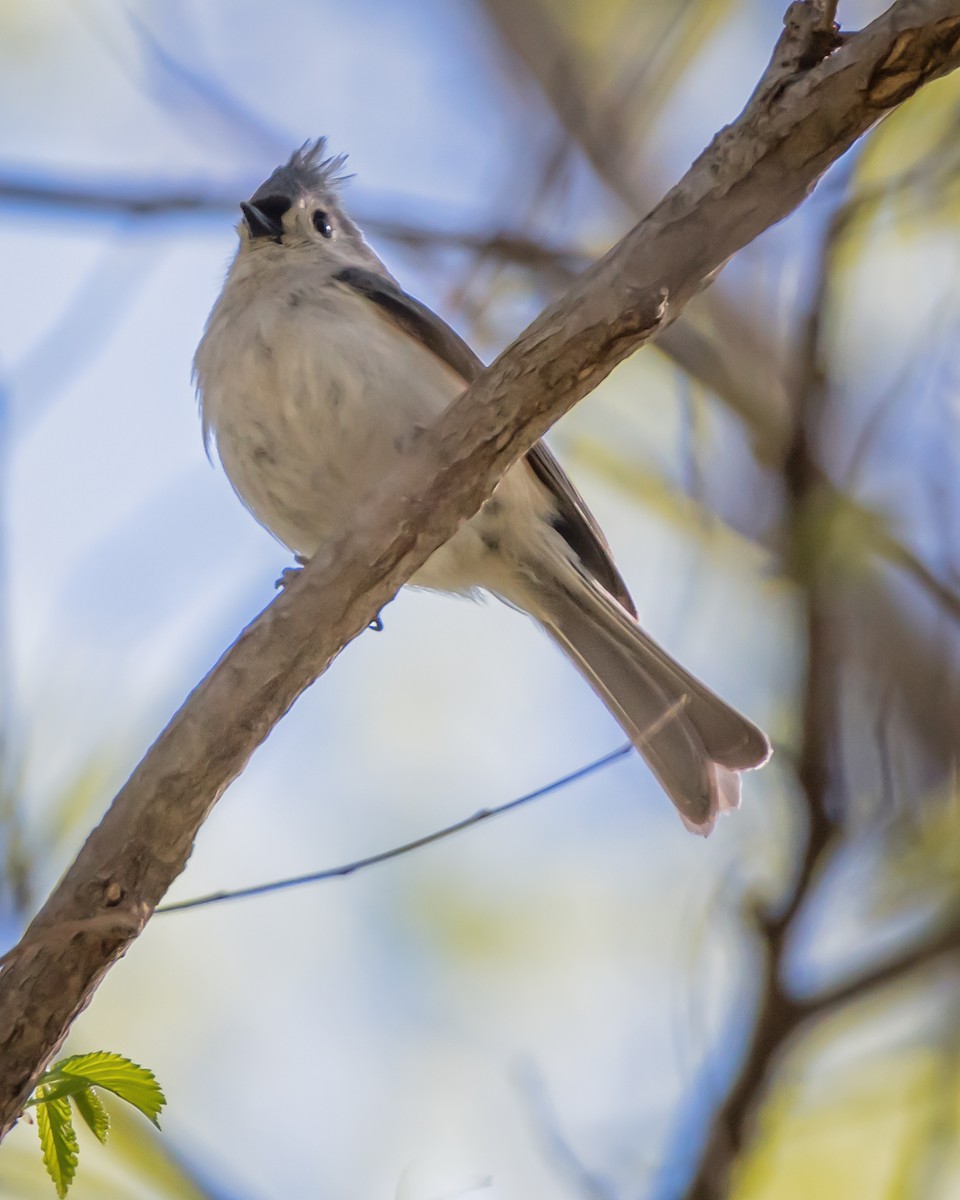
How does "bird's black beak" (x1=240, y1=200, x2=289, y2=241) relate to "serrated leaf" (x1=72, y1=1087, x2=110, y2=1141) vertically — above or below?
above

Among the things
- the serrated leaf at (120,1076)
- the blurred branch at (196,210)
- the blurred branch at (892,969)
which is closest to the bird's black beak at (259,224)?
the blurred branch at (196,210)

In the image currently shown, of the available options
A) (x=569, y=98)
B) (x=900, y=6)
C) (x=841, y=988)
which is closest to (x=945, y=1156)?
(x=841, y=988)

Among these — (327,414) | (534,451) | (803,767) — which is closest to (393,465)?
(327,414)

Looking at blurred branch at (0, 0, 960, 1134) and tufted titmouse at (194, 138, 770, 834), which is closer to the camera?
blurred branch at (0, 0, 960, 1134)

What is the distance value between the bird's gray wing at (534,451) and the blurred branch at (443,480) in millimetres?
1027

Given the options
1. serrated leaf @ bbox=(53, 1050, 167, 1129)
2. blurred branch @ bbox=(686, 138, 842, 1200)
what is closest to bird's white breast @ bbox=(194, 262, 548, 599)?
blurred branch @ bbox=(686, 138, 842, 1200)

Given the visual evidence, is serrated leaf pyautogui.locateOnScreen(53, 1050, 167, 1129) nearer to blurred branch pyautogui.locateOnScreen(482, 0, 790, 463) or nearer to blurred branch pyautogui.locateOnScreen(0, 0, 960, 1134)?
blurred branch pyautogui.locateOnScreen(0, 0, 960, 1134)

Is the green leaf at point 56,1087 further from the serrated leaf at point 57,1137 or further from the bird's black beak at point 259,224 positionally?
the bird's black beak at point 259,224

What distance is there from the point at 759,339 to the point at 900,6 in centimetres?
165

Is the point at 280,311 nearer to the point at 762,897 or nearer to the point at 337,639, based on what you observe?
the point at 337,639

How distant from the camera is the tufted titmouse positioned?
10.5 feet

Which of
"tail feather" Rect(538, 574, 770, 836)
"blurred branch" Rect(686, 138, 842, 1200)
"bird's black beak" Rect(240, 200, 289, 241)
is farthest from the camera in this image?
"bird's black beak" Rect(240, 200, 289, 241)

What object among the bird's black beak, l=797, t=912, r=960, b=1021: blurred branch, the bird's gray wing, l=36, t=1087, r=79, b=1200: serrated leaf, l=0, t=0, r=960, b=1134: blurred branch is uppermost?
the bird's black beak

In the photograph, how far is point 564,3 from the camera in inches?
180
